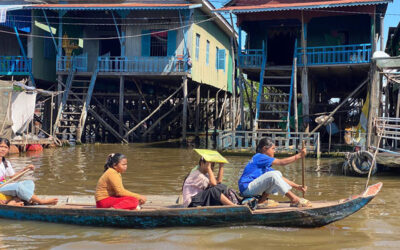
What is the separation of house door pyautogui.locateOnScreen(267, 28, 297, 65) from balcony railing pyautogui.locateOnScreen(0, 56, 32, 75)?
10805mm

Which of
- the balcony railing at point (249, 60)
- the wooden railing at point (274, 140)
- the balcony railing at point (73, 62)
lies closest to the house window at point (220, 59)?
the balcony railing at point (249, 60)

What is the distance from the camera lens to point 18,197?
6898 millimetres

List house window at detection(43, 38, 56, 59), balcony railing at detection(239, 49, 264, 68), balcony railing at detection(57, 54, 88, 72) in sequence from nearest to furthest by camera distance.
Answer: balcony railing at detection(239, 49, 264, 68)
balcony railing at detection(57, 54, 88, 72)
house window at detection(43, 38, 56, 59)

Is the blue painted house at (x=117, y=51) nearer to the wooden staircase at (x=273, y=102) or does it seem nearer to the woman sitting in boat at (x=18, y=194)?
the wooden staircase at (x=273, y=102)

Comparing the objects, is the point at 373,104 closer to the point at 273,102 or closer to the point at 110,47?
the point at 273,102

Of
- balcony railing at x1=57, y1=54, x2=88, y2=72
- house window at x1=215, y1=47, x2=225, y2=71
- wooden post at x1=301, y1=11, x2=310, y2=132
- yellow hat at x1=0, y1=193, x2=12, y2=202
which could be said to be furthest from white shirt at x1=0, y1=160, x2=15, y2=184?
house window at x1=215, y1=47, x2=225, y2=71

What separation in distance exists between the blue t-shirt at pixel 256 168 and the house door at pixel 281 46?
13.6 metres

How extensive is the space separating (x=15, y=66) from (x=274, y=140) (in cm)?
1322

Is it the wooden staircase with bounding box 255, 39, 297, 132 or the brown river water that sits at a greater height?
the wooden staircase with bounding box 255, 39, 297, 132

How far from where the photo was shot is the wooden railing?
14.9 m

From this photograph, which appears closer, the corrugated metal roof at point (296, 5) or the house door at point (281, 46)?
the corrugated metal roof at point (296, 5)

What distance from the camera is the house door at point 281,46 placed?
19188 millimetres

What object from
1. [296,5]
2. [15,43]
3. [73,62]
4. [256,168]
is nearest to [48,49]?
[15,43]

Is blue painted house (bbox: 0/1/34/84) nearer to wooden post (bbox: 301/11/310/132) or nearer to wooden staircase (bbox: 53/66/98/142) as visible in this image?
wooden staircase (bbox: 53/66/98/142)
